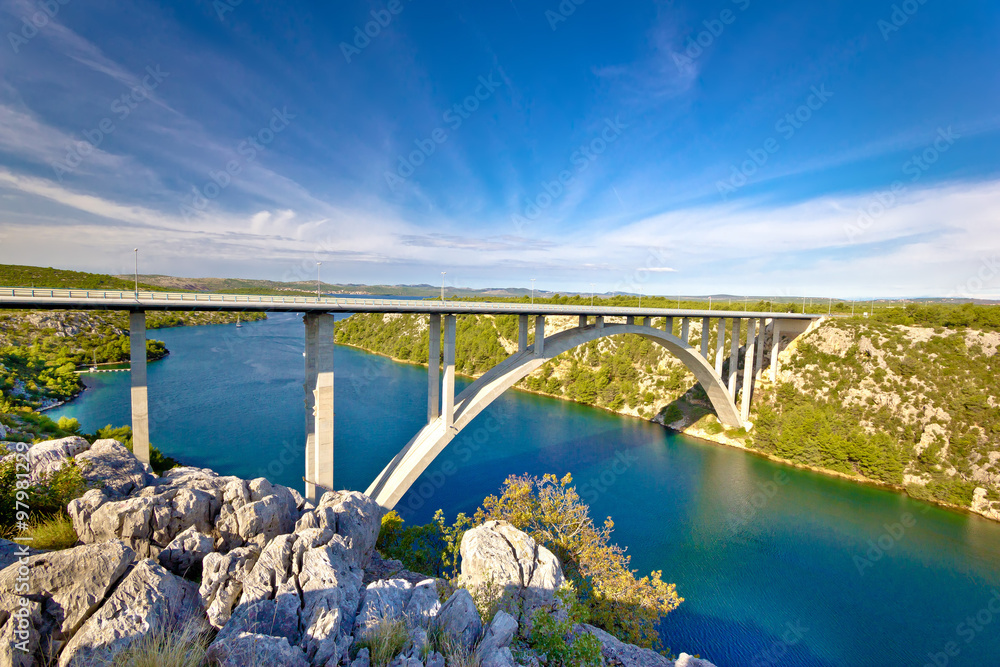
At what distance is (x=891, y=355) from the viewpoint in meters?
27.0

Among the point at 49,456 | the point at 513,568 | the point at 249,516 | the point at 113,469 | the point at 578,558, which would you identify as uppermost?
the point at 49,456

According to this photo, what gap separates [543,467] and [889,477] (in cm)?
1900

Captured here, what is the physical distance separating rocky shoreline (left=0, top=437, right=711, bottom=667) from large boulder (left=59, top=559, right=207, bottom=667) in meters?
0.02

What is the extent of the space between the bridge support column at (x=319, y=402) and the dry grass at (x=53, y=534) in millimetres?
6027

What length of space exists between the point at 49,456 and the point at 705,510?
22.7 metres

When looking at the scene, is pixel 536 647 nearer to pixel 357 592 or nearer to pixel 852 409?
pixel 357 592

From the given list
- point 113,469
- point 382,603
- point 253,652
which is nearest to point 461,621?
point 382,603

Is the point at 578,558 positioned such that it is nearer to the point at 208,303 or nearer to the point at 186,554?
the point at 186,554

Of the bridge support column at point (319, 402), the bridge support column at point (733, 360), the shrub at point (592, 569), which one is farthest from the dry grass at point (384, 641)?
the bridge support column at point (733, 360)

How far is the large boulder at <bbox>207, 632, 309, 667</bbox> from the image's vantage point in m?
4.34

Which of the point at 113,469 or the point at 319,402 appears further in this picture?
the point at 319,402

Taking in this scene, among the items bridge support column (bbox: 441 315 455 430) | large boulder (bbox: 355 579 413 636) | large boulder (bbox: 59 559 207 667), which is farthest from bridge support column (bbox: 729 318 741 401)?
large boulder (bbox: 59 559 207 667)

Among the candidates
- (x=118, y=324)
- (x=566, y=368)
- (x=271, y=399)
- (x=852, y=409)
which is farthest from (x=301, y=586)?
(x=118, y=324)

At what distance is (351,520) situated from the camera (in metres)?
9.57
